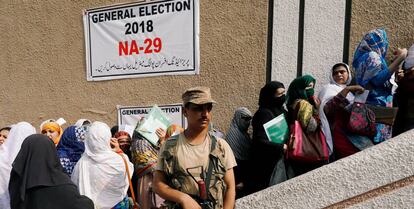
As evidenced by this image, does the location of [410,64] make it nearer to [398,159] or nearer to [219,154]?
[398,159]

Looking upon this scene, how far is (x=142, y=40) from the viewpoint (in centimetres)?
716

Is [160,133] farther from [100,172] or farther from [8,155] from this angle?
[8,155]

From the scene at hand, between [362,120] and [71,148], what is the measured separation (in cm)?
269

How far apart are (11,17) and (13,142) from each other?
338 centimetres

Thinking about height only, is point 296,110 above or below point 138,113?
above

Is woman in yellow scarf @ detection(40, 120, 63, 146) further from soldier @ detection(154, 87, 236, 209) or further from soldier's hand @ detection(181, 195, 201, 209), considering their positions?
soldier's hand @ detection(181, 195, 201, 209)

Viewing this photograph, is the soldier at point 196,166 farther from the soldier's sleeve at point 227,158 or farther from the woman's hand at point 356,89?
the woman's hand at point 356,89

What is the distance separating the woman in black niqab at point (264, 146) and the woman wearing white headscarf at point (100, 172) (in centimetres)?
117

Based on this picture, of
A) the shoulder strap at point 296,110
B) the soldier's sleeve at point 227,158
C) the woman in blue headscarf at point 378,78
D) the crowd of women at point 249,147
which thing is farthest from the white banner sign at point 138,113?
the soldier's sleeve at point 227,158

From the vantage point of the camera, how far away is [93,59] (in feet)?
24.8

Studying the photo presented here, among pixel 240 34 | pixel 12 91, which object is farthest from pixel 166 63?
pixel 12 91

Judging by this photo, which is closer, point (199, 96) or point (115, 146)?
point (199, 96)

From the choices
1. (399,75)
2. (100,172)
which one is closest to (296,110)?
(399,75)

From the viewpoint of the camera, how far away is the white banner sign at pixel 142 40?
680cm
